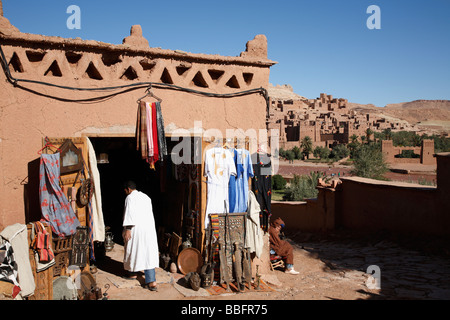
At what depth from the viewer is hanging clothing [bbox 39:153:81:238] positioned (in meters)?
5.32

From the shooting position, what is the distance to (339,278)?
7.39 metres

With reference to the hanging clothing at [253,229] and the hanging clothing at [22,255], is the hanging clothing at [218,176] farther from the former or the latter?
the hanging clothing at [22,255]

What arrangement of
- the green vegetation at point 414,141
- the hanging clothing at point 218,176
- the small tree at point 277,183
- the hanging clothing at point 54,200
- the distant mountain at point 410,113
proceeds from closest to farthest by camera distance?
the hanging clothing at point 54,200 → the hanging clothing at point 218,176 → the small tree at point 277,183 → the green vegetation at point 414,141 → the distant mountain at point 410,113

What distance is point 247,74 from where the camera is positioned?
7094 millimetres

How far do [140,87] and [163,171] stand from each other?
2.03m

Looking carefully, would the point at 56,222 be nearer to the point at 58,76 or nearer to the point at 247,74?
the point at 58,76

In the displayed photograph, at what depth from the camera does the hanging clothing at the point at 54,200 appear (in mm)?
5316

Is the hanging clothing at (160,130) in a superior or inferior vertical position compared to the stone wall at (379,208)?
superior

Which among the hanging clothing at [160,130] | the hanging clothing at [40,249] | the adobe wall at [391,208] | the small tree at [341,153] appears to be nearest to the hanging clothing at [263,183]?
the hanging clothing at [160,130]

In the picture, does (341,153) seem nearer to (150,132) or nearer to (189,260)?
(189,260)

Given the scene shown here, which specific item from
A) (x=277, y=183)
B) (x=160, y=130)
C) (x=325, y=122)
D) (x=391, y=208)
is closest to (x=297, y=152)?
(x=325, y=122)

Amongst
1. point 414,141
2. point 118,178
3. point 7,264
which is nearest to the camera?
point 7,264

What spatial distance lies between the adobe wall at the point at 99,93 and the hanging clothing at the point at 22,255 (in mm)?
839

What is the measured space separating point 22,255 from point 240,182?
336 centimetres
